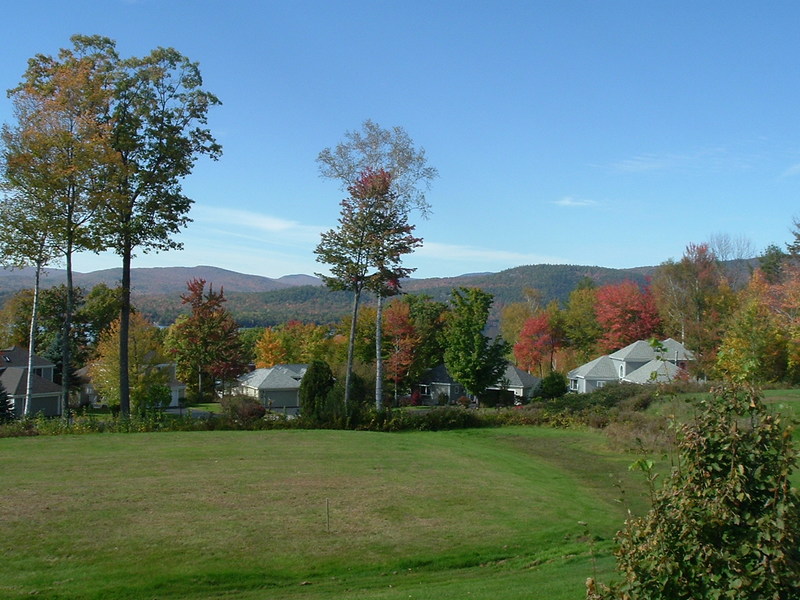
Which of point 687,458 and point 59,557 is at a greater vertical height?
point 687,458

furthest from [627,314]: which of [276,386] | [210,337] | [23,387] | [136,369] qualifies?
[23,387]

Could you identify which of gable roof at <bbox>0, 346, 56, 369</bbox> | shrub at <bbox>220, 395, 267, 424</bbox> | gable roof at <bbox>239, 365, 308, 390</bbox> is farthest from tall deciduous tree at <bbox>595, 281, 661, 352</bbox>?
gable roof at <bbox>0, 346, 56, 369</bbox>

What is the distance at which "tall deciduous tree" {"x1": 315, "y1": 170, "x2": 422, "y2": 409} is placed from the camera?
33.4m

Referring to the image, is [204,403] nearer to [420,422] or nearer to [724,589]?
[420,422]

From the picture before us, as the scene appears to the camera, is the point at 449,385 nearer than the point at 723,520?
No

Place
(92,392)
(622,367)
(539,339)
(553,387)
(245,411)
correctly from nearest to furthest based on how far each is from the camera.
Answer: (245,411) → (553,387) → (622,367) → (92,392) → (539,339)

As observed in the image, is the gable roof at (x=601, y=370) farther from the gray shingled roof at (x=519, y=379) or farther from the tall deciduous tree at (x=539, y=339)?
the tall deciduous tree at (x=539, y=339)

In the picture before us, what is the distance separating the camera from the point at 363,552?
1176 centimetres

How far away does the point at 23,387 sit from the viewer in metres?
39.2

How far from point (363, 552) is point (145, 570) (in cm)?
356

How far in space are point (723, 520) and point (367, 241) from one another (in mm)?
30014

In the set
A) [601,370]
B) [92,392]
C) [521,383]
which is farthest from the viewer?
[92,392]

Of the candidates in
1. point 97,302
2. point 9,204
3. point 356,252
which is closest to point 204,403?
point 97,302

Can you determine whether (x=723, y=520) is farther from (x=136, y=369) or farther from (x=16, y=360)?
(x=16, y=360)
